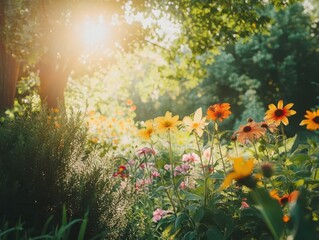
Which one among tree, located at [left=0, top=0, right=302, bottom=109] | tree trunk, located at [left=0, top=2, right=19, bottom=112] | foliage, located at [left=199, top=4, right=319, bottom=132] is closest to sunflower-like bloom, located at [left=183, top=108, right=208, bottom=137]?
tree, located at [left=0, top=0, right=302, bottom=109]

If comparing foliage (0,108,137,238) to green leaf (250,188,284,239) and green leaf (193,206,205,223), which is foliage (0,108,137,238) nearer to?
green leaf (193,206,205,223)

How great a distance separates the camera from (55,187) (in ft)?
8.85

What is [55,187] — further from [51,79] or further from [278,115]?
[51,79]

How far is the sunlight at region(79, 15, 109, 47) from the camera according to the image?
7.29 meters

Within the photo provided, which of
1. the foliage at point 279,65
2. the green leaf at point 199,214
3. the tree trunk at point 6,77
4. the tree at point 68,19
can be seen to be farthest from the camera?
the foliage at point 279,65

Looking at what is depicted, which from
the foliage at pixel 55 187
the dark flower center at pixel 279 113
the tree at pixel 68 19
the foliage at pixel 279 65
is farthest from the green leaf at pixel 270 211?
the foliage at pixel 279 65

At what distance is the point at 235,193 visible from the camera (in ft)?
8.28

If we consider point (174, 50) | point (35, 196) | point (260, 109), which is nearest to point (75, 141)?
point (35, 196)

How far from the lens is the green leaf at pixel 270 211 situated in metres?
1.09

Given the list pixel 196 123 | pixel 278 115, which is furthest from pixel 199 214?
pixel 278 115

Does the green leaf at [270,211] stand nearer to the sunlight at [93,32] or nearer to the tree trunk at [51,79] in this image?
the sunlight at [93,32]

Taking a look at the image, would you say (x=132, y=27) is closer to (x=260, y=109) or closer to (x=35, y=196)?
(x=35, y=196)

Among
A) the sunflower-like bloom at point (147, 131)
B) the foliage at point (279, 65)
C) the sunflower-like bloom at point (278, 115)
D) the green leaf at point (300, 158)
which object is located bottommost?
the green leaf at point (300, 158)

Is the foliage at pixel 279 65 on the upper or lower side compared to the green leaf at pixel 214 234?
upper
